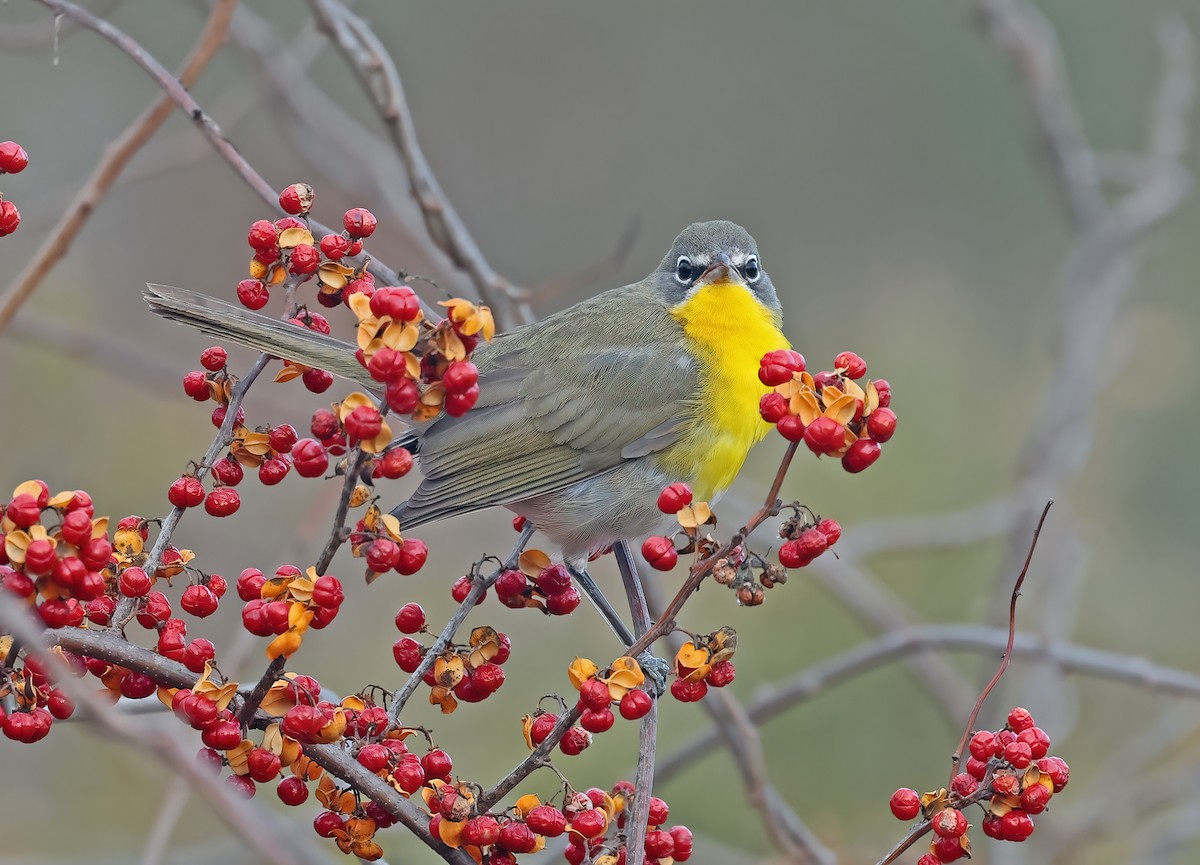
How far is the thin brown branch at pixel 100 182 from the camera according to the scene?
2844 millimetres

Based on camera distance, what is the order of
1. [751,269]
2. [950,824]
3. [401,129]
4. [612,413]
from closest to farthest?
1. [950,824]
2. [401,129]
3. [612,413]
4. [751,269]

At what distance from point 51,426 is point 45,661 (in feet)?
20.2

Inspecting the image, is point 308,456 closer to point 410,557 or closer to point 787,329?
point 410,557

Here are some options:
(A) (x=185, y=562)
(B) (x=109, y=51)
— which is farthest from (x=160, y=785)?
(B) (x=109, y=51)

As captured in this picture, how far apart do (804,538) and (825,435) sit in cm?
17

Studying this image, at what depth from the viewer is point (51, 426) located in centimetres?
683

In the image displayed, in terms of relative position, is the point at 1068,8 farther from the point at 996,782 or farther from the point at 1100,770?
the point at 996,782

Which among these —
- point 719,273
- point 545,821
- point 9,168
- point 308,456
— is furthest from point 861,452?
point 719,273

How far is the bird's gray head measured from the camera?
447 cm

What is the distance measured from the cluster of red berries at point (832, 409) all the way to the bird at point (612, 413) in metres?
1.50

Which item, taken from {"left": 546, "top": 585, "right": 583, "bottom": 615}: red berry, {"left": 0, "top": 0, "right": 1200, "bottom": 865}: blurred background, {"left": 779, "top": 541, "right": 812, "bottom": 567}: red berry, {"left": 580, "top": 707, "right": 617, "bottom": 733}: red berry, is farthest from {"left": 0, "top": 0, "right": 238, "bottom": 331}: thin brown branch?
{"left": 779, "top": 541, "right": 812, "bottom": 567}: red berry

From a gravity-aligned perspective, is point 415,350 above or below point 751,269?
below

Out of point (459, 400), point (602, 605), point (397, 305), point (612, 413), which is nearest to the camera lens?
point (397, 305)

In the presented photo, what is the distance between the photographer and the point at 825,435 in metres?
1.96
